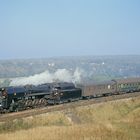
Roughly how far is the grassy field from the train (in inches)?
214

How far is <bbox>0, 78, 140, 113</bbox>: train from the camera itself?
175ft

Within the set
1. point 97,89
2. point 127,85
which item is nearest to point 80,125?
point 97,89

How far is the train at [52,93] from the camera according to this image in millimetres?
53375

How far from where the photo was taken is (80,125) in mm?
47438

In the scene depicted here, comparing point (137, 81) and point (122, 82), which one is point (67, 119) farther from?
point (137, 81)

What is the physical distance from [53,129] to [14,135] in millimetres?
5363

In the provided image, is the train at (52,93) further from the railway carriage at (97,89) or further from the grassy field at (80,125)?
the grassy field at (80,125)

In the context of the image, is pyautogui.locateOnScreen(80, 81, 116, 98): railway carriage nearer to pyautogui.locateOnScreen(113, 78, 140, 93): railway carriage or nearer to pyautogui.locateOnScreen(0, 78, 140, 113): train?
pyautogui.locateOnScreen(0, 78, 140, 113): train

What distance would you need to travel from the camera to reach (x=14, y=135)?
1590 inches

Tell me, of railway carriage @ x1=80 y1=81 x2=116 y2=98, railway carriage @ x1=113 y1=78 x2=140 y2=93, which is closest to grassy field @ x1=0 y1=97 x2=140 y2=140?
railway carriage @ x1=80 y1=81 x2=116 y2=98

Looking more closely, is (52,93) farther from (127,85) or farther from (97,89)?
(127,85)

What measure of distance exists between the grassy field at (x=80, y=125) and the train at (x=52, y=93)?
17.8ft

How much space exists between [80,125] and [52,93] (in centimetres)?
1452

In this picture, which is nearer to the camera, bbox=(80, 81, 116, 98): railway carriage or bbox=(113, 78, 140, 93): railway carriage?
bbox=(80, 81, 116, 98): railway carriage
